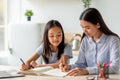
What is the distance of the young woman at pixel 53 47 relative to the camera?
7.58 ft

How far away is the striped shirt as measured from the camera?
194cm

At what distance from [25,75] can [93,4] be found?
2026 millimetres

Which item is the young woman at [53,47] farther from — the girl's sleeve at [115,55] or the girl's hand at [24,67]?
the girl's sleeve at [115,55]

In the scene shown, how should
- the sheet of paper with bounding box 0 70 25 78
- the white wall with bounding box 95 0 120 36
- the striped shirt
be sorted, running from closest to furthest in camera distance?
the sheet of paper with bounding box 0 70 25 78 < the striped shirt < the white wall with bounding box 95 0 120 36

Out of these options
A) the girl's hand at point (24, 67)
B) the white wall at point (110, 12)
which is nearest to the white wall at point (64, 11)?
the white wall at point (110, 12)

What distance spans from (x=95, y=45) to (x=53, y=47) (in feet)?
1.57

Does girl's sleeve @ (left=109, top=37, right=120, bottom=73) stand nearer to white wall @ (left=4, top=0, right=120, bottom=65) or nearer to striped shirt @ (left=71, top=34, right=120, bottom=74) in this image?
striped shirt @ (left=71, top=34, right=120, bottom=74)

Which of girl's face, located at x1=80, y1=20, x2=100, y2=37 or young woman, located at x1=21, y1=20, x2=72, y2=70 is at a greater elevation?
girl's face, located at x1=80, y1=20, x2=100, y2=37

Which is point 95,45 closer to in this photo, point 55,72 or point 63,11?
point 55,72

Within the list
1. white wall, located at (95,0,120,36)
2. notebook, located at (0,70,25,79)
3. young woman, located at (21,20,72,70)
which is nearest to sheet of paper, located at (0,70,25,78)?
notebook, located at (0,70,25,79)

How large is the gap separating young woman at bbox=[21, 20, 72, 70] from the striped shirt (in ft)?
0.66

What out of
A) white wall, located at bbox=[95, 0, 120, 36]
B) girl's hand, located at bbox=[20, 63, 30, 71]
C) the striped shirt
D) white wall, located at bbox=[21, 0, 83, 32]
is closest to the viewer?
the striped shirt

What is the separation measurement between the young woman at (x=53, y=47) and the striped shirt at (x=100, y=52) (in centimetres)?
20

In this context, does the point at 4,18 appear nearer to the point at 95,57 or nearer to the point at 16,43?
the point at 16,43
